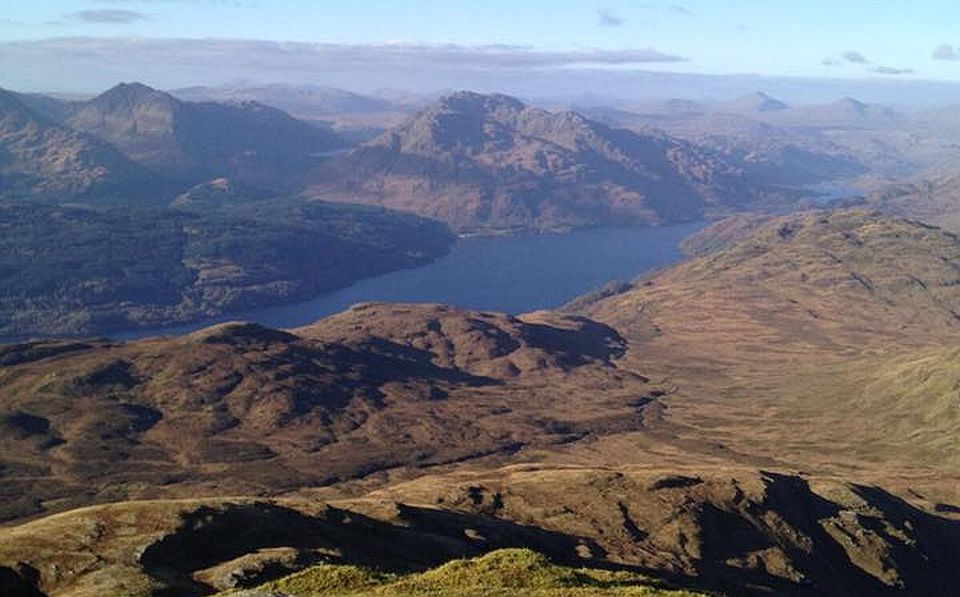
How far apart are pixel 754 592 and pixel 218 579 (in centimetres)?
10642

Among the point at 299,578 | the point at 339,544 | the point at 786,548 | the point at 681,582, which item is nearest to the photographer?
the point at 299,578

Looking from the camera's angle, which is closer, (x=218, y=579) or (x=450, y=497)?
(x=218, y=579)

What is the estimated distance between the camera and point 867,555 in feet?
636

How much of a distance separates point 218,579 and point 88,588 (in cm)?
1368

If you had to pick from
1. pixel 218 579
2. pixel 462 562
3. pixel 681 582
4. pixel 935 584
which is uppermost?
pixel 462 562

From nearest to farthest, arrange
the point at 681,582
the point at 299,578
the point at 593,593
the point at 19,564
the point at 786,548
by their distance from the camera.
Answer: the point at 593,593
the point at 299,578
the point at 19,564
the point at 681,582
the point at 786,548

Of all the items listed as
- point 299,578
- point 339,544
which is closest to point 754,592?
point 339,544

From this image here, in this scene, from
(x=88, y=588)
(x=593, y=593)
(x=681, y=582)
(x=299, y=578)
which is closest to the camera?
(x=593, y=593)

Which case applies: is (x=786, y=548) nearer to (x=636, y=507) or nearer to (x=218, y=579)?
(x=636, y=507)

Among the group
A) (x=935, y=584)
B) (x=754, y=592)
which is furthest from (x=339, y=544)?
(x=935, y=584)

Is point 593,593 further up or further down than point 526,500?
further up

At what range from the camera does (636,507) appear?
19838 centimetres

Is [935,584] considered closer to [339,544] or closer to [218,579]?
[339,544]

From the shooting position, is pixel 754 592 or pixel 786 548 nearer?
pixel 754 592
